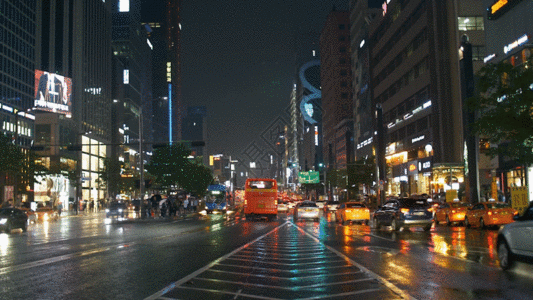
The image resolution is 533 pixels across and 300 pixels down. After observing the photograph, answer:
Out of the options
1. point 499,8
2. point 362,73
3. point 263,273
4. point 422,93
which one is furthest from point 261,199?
point 362,73

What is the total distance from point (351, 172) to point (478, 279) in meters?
77.8

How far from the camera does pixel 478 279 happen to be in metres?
10.6

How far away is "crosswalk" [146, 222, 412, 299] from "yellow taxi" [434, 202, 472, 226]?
19196 millimetres

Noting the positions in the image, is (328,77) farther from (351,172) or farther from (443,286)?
(443,286)

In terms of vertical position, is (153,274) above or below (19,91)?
below

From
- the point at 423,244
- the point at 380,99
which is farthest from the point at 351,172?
the point at 423,244

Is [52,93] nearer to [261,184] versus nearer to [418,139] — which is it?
[418,139]

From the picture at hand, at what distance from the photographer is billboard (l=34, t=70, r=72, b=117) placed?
88125mm

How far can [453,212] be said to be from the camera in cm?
3266

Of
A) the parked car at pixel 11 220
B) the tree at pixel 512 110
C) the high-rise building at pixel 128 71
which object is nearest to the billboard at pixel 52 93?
the high-rise building at pixel 128 71

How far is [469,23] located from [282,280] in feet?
205

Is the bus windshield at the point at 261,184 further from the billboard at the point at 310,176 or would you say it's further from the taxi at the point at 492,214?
the billboard at the point at 310,176

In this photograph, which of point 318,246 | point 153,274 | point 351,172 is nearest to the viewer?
point 153,274

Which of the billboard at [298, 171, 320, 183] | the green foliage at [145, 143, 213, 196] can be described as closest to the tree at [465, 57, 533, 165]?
the green foliage at [145, 143, 213, 196]
